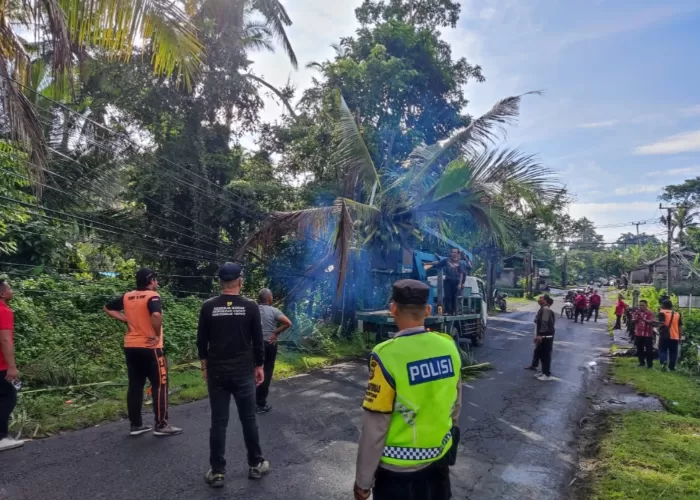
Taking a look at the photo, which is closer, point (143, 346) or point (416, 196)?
point (143, 346)

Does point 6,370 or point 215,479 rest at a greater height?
point 6,370

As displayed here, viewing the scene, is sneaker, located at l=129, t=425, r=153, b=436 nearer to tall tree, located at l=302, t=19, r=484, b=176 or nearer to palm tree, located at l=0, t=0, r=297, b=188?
palm tree, located at l=0, t=0, r=297, b=188

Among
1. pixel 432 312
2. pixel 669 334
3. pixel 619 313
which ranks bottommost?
pixel 619 313

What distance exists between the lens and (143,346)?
16.9 ft

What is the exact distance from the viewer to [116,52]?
535cm

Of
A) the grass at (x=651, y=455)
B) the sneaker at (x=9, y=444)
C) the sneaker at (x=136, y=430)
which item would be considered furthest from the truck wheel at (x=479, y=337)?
the sneaker at (x=9, y=444)

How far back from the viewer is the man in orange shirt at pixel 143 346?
5.14 m

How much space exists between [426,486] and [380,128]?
1529cm

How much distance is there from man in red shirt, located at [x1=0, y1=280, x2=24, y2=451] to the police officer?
3.96 meters

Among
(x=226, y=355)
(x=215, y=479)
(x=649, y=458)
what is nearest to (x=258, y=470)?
(x=215, y=479)

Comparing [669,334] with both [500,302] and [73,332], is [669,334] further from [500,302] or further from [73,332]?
[500,302]

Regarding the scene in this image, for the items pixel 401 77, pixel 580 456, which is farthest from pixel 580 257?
pixel 580 456

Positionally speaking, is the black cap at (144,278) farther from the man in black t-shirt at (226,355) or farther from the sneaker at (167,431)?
the sneaker at (167,431)

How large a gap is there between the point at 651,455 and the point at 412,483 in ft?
14.1
